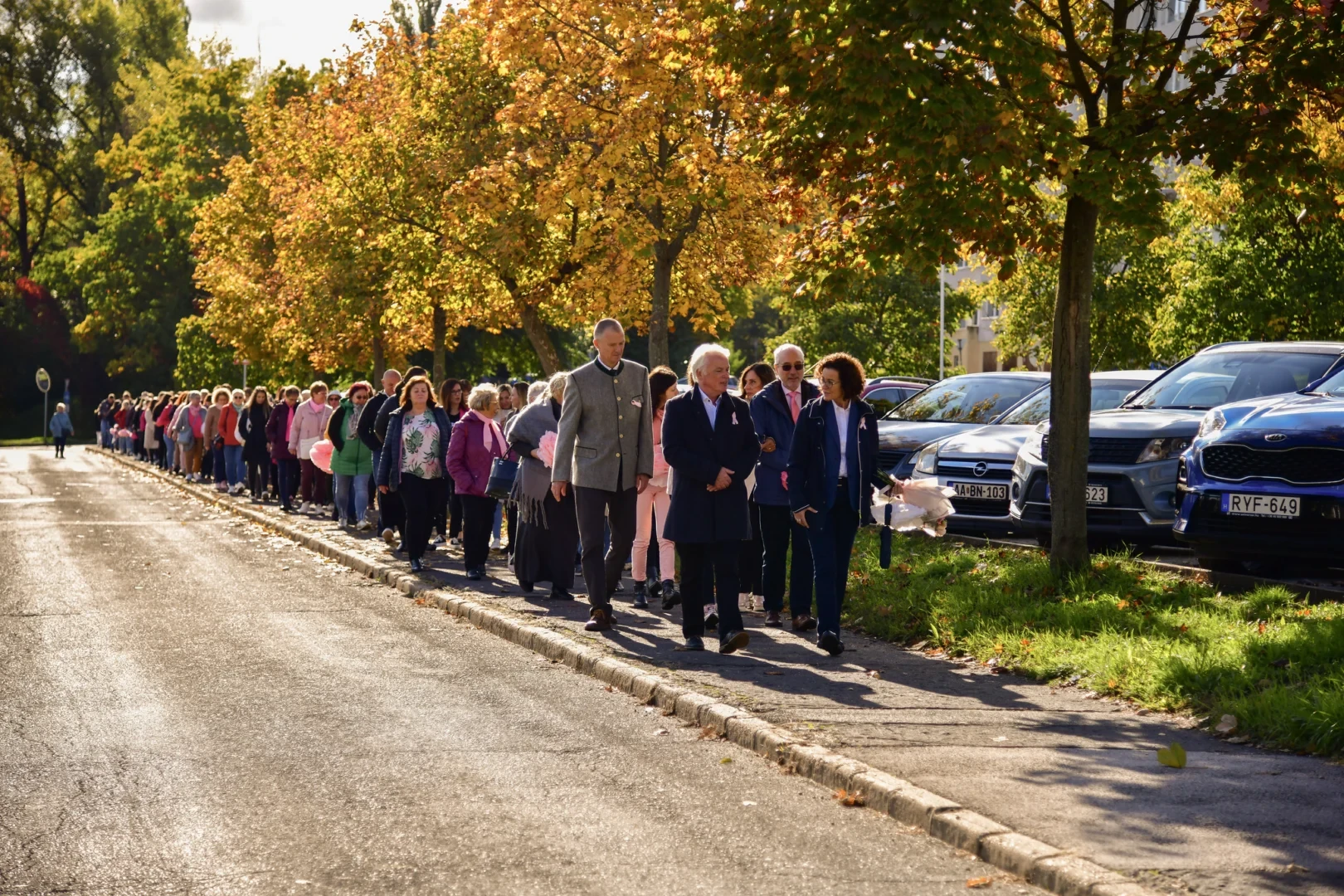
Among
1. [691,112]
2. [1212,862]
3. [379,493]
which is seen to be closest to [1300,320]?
[691,112]

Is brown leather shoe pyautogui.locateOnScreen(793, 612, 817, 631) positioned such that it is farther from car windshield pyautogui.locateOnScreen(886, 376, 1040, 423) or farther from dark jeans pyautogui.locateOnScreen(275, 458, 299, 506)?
dark jeans pyautogui.locateOnScreen(275, 458, 299, 506)

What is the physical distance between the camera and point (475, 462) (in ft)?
52.0

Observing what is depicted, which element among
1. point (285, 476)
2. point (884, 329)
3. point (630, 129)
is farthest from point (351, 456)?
point (884, 329)

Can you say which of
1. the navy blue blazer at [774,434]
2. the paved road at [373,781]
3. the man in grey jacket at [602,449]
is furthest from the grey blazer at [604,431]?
the paved road at [373,781]

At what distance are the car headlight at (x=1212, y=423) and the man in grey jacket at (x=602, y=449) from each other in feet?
13.0

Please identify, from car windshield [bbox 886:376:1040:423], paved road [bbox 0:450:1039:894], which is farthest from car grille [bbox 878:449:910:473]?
paved road [bbox 0:450:1039:894]

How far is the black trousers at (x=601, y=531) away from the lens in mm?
11977

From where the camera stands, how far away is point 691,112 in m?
20.0

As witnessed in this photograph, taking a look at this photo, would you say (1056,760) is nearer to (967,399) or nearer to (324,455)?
(967,399)

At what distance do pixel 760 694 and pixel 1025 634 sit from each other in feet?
8.40

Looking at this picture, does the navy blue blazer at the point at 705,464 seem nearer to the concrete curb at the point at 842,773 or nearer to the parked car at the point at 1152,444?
the concrete curb at the point at 842,773

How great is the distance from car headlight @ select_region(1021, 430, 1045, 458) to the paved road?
5.12 m

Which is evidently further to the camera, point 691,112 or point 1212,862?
point 691,112

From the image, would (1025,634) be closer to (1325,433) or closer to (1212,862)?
(1325,433)
